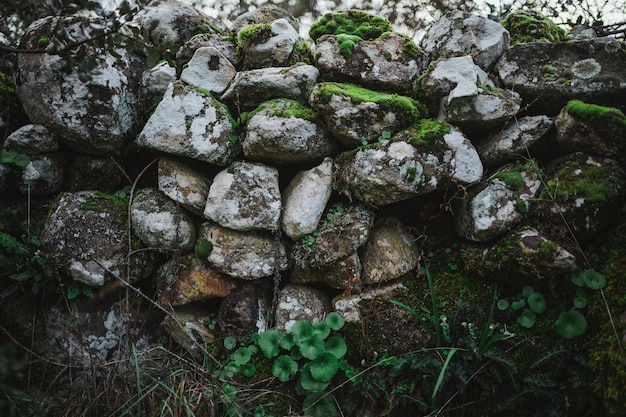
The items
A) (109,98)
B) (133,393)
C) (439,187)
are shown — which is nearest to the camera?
(133,393)

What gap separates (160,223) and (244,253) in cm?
68

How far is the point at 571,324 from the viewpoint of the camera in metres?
2.31

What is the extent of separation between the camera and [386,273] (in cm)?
279

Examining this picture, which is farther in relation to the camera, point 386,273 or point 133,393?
point 386,273

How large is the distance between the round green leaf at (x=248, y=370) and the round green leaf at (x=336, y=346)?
560 mm

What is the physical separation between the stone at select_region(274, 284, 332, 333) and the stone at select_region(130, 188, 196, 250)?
0.86 meters

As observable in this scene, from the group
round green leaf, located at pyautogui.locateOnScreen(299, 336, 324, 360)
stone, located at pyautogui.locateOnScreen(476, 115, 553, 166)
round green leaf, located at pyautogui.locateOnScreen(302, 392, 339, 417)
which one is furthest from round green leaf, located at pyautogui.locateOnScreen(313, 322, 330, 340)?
stone, located at pyautogui.locateOnScreen(476, 115, 553, 166)

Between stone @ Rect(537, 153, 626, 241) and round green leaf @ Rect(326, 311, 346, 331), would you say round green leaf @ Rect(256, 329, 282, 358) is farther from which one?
stone @ Rect(537, 153, 626, 241)

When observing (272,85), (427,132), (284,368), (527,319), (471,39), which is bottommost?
(284,368)

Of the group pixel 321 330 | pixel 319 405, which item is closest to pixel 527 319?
pixel 321 330

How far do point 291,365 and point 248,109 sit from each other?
2047 mm

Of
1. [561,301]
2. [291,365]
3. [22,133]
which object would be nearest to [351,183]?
[291,365]

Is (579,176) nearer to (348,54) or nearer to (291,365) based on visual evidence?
(348,54)

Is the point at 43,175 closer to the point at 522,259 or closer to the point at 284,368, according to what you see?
the point at 284,368
